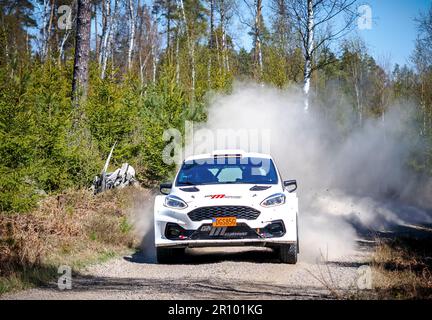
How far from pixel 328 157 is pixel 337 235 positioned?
1492cm

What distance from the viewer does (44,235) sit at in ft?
34.8

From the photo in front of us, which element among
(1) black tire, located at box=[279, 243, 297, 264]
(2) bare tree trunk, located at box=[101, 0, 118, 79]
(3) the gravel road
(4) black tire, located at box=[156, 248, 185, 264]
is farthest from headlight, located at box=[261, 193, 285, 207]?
(2) bare tree trunk, located at box=[101, 0, 118, 79]

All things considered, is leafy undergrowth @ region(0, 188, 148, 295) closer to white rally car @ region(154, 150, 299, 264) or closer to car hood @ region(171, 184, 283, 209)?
white rally car @ region(154, 150, 299, 264)

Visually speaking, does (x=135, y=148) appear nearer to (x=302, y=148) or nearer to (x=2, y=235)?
(x=302, y=148)

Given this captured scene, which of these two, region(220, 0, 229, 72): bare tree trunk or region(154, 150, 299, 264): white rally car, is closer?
region(154, 150, 299, 264): white rally car

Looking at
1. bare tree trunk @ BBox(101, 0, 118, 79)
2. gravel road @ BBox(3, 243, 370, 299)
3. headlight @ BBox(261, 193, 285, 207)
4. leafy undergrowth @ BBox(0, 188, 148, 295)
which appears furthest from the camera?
bare tree trunk @ BBox(101, 0, 118, 79)

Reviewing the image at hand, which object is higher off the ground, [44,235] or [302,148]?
[302,148]

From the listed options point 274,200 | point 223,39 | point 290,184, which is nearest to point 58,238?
point 274,200

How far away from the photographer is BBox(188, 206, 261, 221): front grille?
30.8 ft

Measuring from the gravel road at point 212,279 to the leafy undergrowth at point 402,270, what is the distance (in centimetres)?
37

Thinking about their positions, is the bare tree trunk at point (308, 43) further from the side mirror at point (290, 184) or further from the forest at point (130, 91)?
the side mirror at point (290, 184)

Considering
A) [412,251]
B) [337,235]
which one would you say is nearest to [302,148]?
[337,235]

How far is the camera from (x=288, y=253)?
954 cm

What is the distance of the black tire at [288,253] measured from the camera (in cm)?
951
